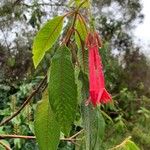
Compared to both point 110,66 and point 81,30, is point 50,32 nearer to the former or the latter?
point 81,30

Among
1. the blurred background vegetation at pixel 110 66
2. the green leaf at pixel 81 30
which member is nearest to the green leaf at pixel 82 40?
the green leaf at pixel 81 30

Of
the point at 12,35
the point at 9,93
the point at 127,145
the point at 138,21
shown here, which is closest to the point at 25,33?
the point at 12,35

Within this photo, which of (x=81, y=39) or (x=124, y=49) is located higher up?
(x=124, y=49)

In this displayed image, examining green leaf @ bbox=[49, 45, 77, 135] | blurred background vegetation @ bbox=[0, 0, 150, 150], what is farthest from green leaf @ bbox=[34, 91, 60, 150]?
blurred background vegetation @ bbox=[0, 0, 150, 150]

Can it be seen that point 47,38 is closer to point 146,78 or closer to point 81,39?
point 81,39

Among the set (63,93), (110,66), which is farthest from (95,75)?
(110,66)

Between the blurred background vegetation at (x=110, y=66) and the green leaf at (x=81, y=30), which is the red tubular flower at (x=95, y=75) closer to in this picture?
the green leaf at (x=81, y=30)

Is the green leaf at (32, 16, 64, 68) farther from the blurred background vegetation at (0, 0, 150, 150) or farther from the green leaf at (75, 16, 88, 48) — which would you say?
the blurred background vegetation at (0, 0, 150, 150)
